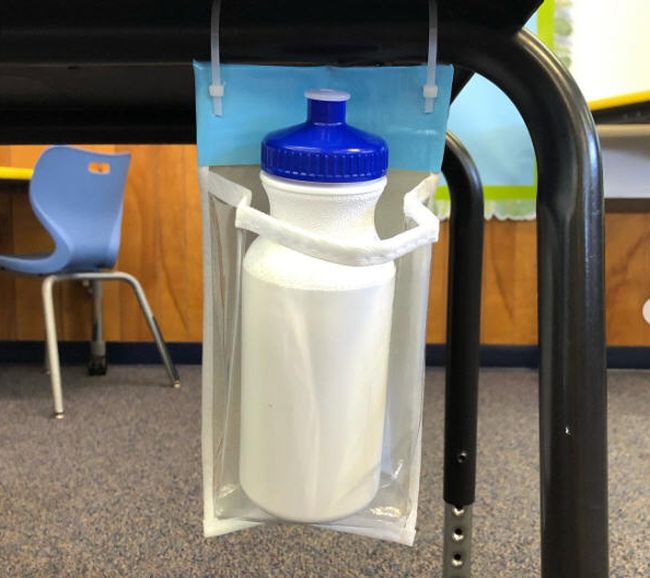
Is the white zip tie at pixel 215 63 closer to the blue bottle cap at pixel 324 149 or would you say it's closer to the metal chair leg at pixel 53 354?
the blue bottle cap at pixel 324 149

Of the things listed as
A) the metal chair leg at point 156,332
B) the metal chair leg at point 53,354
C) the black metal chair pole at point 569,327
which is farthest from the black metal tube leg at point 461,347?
the metal chair leg at point 156,332

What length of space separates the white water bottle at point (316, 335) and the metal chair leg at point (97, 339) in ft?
5.62

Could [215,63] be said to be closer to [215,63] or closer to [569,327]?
[215,63]

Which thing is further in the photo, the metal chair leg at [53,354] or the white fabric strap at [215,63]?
the metal chair leg at [53,354]

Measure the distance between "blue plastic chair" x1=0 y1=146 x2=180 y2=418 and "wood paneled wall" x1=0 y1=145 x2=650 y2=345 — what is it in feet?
0.70

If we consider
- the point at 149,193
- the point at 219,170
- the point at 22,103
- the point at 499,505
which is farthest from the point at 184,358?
the point at 219,170

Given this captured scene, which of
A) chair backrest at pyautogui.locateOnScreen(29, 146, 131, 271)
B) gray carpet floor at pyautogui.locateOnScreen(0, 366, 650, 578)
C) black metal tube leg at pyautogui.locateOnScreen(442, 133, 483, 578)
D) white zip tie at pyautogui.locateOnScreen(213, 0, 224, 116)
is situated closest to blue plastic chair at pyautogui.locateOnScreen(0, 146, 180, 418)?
chair backrest at pyautogui.locateOnScreen(29, 146, 131, 271)

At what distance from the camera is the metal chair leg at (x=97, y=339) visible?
2.06 metres

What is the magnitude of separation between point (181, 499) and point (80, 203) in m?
0.93

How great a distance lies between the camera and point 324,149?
36 centimetres

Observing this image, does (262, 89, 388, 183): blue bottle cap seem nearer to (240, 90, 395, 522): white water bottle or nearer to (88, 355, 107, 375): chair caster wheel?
(240, 90, 395, 522): white water bottle

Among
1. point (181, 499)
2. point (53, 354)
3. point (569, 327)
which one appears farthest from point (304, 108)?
point (53, 354)

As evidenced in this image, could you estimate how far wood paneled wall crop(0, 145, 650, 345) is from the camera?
2.13m

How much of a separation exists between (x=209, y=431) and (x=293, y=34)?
0.82ft
